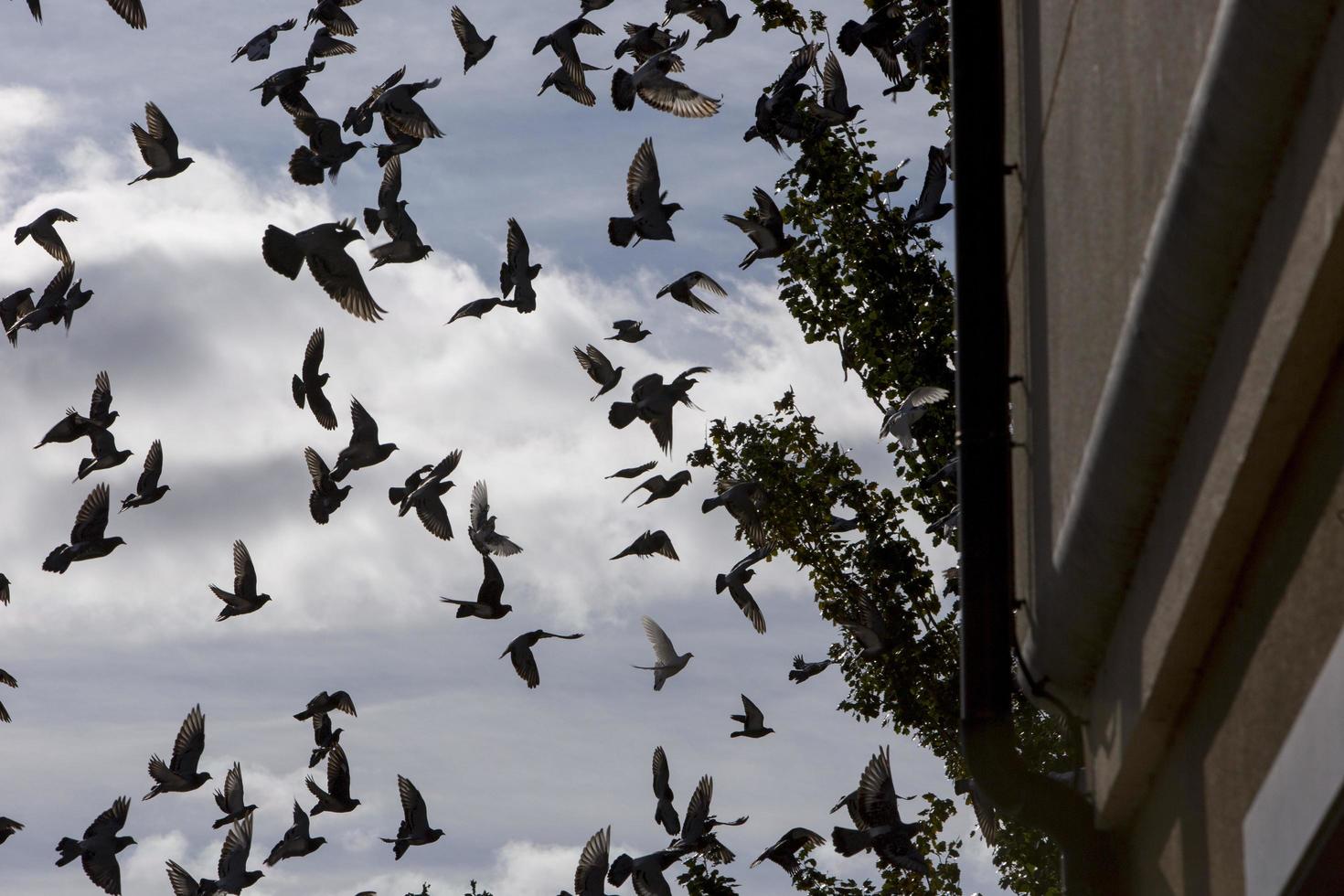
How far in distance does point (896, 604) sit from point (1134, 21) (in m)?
10.7

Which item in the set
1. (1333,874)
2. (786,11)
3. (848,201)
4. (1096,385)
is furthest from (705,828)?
(1333,874)

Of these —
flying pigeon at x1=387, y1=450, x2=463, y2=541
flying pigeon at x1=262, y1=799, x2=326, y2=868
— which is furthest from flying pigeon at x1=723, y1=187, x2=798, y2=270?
flying pigeon at x1=262, y1=799, x2=326, y2=868

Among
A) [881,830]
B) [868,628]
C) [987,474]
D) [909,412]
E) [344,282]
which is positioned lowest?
[987,474]

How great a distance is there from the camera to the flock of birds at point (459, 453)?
46.5ft

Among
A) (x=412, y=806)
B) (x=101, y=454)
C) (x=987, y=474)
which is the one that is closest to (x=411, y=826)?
(x=412, y=806)

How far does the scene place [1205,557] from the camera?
3.50 m

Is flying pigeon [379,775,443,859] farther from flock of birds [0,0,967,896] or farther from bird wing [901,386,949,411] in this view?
bird wing [901,386,949,411]

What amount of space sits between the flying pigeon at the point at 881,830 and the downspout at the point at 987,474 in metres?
8.43

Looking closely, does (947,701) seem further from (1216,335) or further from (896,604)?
(1216,335)

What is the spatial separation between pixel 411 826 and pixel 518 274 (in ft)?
22.8

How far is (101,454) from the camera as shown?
18.6 m

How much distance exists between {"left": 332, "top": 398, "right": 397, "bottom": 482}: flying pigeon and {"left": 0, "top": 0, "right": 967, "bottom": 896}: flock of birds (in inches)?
0.8

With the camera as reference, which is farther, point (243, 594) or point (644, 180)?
point (243, 594)

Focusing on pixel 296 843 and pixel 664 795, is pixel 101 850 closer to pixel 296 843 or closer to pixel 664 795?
pixel 296 843
